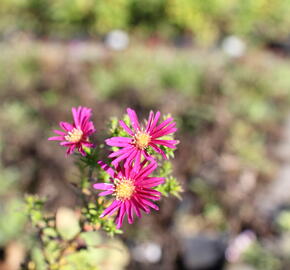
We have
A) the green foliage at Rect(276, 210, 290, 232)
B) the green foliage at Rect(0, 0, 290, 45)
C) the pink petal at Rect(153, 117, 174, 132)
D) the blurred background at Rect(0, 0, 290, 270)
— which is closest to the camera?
the pink petal at Rect(153, 117, 174, 132)

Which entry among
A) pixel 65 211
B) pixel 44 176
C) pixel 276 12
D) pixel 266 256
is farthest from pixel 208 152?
pixel 276 12

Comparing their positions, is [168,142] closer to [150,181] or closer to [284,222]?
[150,181]

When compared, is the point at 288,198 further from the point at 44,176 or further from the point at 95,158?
the point at 95,158

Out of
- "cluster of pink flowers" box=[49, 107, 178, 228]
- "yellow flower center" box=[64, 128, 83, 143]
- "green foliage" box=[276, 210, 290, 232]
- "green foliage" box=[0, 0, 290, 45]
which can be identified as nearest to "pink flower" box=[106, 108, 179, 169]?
"cluster of pink flowers" box=[49, 107, 178, 228]

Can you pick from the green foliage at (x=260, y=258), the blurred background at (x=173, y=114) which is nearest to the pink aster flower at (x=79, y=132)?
the blurred background at (x=173, y=114)

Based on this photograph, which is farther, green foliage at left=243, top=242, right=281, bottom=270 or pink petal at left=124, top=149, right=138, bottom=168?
green foliage at left=243, top=242, right=281, bottom=270

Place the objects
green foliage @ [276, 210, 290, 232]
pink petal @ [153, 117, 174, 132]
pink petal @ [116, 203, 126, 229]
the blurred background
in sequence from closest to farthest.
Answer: pink petal @ [116, 203, 126, 229] < pink petal @ [153, 117, 174, 132] < the blurred background < green foliage @ [276, 210, 290, 232]

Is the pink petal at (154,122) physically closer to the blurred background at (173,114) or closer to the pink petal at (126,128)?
the pink petal at (126,128)

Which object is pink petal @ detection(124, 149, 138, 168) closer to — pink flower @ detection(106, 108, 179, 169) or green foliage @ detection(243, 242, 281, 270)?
pink flower @ detection(106, 108, 179, 169)
